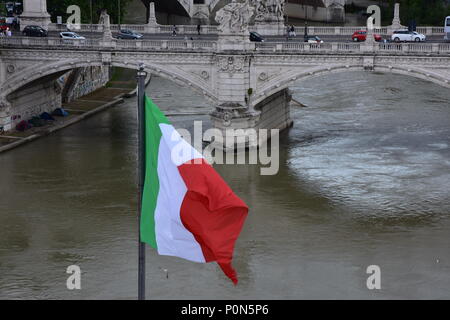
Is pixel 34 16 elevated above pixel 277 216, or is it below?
above

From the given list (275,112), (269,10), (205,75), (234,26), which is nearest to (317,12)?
(269,10)

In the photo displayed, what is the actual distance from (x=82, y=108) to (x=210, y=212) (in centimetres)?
6101

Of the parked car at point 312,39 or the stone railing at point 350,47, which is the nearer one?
the stone railing at point 350,47

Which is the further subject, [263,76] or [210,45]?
[210,45]

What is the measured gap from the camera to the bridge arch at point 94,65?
209 feet

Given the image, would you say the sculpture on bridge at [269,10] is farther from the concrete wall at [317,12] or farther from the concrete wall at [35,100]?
the concrete wall at [317,12]

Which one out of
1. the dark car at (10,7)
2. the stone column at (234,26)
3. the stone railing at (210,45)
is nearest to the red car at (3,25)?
the stone railing at (210,45)

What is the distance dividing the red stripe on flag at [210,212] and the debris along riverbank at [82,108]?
4394 centimetres

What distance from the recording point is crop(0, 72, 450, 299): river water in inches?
1487

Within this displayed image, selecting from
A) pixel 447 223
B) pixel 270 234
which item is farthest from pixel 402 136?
pixel 270 234

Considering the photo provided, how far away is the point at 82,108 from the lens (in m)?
79.6

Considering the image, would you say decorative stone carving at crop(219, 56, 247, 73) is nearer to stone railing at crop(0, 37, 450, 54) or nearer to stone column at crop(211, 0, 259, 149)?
stone column at crop(211, 0, 259, 149)

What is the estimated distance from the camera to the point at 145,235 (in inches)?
824

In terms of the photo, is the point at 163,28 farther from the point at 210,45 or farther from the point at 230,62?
the point at 230,62
